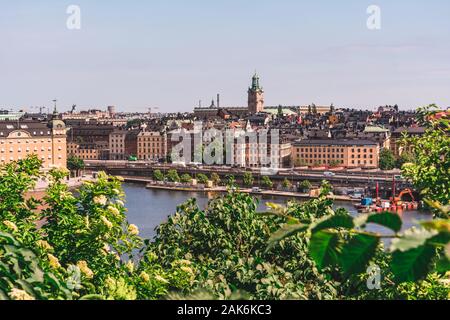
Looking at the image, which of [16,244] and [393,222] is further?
[16,244]

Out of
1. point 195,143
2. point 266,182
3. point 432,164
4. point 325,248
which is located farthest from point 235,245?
point 195,143

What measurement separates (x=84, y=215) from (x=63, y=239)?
24cm

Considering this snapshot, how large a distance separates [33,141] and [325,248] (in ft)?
109

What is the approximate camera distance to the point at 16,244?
1.61m

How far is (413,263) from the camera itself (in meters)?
0.75

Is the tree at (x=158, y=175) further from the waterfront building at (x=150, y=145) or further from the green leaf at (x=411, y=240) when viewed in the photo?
the green leaf at (x=411, y=240)

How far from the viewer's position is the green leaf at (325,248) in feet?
2.64

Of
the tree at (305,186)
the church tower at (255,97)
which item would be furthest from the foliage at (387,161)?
the church tower at (255,97)

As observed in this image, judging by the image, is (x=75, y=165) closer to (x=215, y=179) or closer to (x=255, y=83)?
(x=215, y=179)

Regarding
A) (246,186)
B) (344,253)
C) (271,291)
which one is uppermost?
(344,253)
